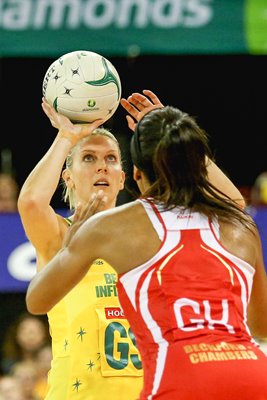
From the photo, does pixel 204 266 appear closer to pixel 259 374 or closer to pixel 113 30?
pixel 259 374

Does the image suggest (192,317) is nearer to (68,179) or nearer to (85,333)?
(85,333)

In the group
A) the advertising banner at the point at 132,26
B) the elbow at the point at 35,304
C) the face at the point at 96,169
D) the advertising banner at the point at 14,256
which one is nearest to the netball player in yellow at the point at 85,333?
the face at the point at 96,169

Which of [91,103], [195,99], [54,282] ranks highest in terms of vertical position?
[91,103]

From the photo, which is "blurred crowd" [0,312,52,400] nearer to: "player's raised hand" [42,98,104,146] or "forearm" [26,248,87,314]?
"player's raised hand" [42,98,104,146]

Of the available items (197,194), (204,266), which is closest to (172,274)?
(204,266)

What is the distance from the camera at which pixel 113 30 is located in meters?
9.76

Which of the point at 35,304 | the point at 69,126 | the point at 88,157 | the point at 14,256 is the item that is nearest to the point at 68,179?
the point at 88,157

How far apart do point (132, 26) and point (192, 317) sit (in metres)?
6.97

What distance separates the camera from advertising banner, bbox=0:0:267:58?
9664 millimetres

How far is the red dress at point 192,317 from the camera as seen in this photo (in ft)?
10.1

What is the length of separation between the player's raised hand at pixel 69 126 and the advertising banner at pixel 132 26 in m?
5.31

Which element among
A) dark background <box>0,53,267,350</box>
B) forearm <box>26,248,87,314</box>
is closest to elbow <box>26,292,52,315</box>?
forearm <box>26,248,87,314</box>

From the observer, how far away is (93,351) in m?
4.36

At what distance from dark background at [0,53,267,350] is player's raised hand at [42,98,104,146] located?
8.71m
